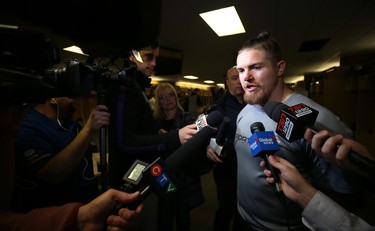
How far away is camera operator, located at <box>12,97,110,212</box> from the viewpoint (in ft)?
2.38

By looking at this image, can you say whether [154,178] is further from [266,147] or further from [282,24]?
[282,24]

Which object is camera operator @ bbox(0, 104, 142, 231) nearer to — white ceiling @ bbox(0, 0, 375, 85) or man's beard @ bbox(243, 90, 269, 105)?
man's beard @ bbox(243, 90, 269, 105)

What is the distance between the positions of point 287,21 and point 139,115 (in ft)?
9.50

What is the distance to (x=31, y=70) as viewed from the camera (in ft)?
1.38

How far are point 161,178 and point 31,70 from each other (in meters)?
0.37

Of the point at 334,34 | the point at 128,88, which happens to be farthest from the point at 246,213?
the point at 334,34

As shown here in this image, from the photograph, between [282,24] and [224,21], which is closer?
[224,21]

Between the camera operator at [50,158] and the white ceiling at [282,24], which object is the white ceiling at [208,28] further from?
the camera operator at [50,158]

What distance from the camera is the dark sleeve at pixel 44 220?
40 centimetres

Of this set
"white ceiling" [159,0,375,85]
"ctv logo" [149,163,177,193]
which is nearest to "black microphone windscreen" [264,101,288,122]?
"ctv logo" [149,163,177,193]

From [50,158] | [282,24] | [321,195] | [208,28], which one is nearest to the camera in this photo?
[321,195]

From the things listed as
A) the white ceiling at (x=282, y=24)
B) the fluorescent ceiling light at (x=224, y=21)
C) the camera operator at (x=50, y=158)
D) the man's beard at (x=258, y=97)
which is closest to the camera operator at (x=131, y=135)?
the camera operator at (x=50, y=158)

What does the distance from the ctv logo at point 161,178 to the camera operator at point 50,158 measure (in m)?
0.47

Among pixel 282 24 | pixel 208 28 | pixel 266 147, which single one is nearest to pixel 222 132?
pixel 266 147
